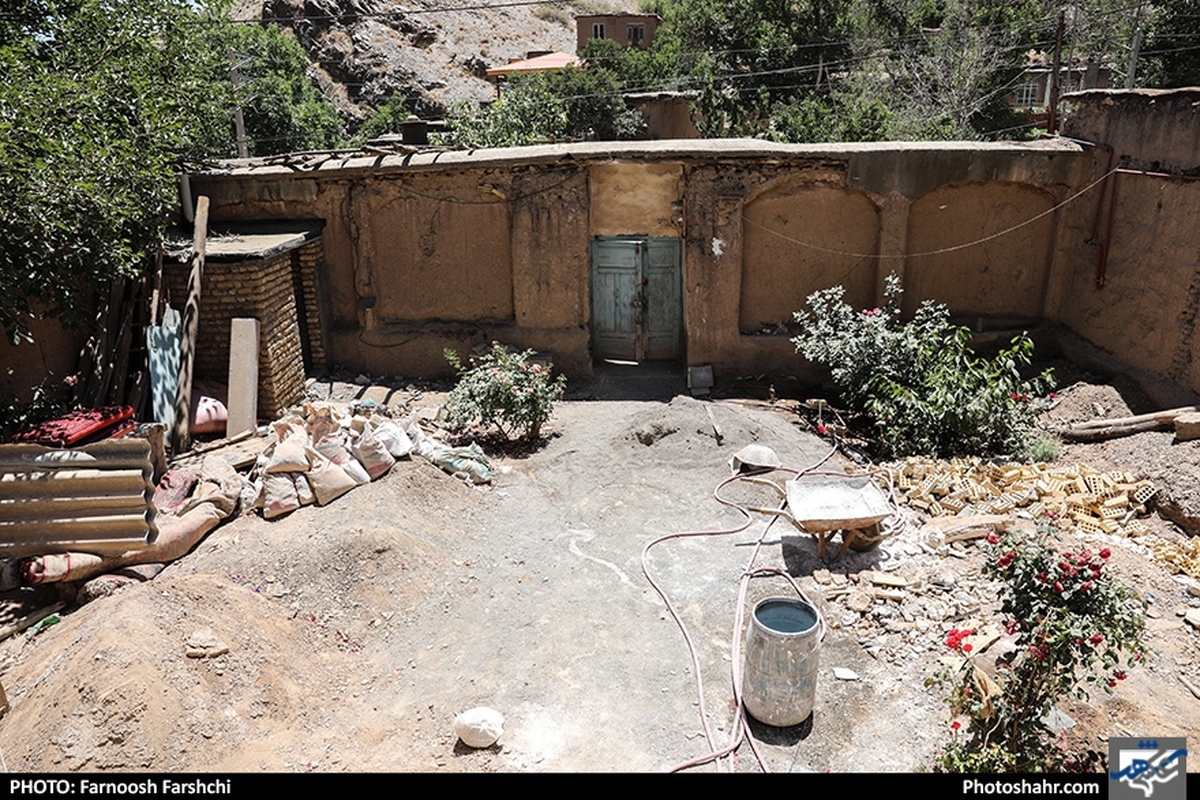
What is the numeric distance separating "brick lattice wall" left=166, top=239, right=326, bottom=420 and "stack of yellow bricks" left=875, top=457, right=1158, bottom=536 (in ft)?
23.5

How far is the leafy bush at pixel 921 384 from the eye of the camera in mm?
9352

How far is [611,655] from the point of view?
6242 millimetres

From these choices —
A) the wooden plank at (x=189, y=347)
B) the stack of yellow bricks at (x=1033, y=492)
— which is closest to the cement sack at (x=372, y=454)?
the wooden plank at (x=189, y=347)

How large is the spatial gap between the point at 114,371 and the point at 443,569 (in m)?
4.61

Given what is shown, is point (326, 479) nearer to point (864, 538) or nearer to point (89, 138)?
point (89, 138)

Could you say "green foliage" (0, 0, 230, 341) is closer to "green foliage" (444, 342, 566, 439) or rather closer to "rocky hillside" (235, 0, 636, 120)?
"green foliage" (444, 342, 566, 439)

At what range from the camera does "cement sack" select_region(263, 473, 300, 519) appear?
7832 millimetres

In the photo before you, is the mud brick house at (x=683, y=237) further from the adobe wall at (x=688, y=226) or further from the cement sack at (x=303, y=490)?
the cement sack at (x=303, y=490)

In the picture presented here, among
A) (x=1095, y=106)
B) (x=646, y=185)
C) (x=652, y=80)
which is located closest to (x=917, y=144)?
(x=1095, y=106)

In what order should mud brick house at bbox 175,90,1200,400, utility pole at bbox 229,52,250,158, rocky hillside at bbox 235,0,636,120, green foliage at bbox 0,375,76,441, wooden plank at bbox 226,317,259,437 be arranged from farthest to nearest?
rocky hillside at bbox 235,0,636,120, utility pole at bbox 229,52,250,158, mud brick house at bbox 175,90,1200,400, wooden plank at bbox 226,317,259,437, green foliage at bbox 0,375,76,441

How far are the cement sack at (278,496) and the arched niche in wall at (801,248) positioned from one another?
21.6ft

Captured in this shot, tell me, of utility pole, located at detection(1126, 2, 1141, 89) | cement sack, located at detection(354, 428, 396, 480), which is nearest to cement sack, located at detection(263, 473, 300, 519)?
cement sack, located at detection(354, 428, 396, 480)

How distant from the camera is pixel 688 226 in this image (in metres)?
11.5
